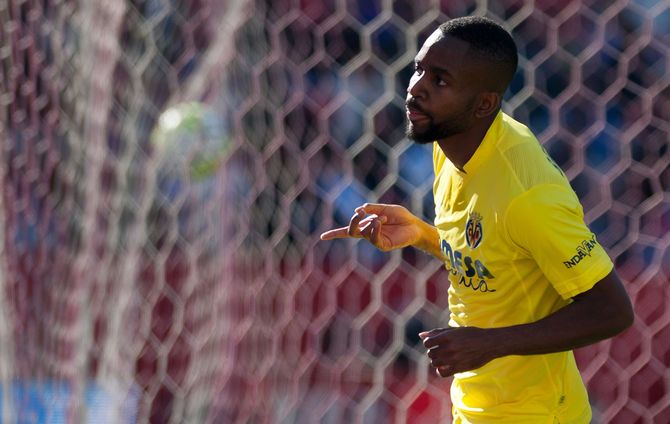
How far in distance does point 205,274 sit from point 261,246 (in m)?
0.19

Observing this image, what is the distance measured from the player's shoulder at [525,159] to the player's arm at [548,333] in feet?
0.57

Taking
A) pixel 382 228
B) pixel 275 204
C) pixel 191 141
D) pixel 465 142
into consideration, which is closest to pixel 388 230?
pixel 382 228

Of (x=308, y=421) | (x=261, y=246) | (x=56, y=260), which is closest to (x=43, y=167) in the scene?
(x=56, y=260)

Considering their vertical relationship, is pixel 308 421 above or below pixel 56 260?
below

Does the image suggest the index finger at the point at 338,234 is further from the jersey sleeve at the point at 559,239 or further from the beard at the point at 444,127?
the jersey sleeve at the point at 559,239

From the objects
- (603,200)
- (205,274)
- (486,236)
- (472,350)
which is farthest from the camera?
(205,274)

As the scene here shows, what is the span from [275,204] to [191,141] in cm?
32

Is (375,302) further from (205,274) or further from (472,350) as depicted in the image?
(472,350)

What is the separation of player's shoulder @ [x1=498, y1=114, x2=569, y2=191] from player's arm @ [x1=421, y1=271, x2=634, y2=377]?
→ 0.17 meters

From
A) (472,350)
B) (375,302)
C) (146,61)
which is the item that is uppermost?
(472,350)

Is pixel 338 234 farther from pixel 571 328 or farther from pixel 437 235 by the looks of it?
pixel 571 328

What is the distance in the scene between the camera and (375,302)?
3.18 m

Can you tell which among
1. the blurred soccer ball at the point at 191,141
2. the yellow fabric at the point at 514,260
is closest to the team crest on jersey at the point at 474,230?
the yellow fabric at the point at 514,260

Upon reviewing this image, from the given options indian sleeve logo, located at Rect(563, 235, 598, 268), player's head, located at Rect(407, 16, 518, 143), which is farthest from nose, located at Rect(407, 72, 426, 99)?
indian sleeve logo, located at Rect(563, 235, 598, 268)
